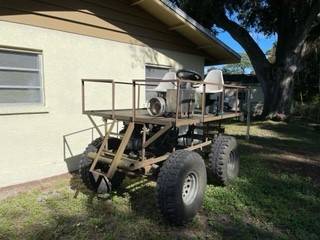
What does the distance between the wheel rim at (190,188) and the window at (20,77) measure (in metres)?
3.26

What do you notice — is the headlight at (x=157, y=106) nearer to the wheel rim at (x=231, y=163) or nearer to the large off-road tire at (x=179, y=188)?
the large off-road tire at (x=179, y=188)

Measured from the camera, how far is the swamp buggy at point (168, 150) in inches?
155

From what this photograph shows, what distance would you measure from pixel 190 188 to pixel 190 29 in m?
4.99

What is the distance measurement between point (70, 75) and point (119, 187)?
8.01 feet

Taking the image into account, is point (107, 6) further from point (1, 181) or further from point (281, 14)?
point (281, 14)

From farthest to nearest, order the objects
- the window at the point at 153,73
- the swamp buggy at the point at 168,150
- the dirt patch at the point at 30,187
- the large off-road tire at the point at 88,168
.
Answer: the window at the point at 153,73 → the dirt patch at the point at 30,187 → the large off-road tire at the point at 88,168 → the swamp buggy at the point at 168,150

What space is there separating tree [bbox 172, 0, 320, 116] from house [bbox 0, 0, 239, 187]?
6459mm

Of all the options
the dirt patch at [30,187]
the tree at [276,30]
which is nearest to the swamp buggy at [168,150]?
the dirt patch at [30,187]

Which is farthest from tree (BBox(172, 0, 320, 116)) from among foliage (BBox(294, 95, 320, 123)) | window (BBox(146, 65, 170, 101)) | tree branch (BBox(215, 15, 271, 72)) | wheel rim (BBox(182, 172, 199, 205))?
wheel rim (BBox(182, 172, 199, 205))

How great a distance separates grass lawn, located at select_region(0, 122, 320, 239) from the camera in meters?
3.88

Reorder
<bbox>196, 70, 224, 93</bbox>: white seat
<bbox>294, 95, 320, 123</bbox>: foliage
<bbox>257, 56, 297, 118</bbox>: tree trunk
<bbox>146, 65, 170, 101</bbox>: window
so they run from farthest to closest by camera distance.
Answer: <bbox>294, 95, 320, 123</bbox>: foliage, <bbox>257, 56, 297, 118</bbox>: tree trunk, <bbox>146, 65, 170, 101</bbox>: window, <bbox>196, 70, 224, 93</bbox>: white seat

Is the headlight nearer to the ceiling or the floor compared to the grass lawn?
nearer to the ceiling

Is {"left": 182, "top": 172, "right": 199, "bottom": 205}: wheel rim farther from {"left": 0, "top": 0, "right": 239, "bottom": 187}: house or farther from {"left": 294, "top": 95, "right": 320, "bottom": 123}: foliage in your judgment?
{"left": 294, "top": 95, "right": 320, "bottom": 123}: foliage

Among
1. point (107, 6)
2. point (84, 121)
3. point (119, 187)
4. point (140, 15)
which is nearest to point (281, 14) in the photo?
point (140, 15)
